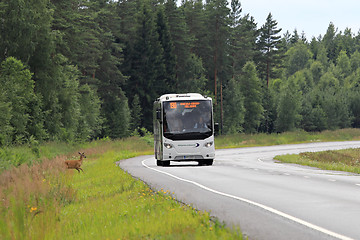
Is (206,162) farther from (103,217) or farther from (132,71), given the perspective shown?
(132,71)

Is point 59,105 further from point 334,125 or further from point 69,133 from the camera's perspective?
point 334,125

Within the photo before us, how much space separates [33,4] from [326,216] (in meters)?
38.5

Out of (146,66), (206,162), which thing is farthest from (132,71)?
(206,162)

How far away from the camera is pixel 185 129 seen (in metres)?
25.2

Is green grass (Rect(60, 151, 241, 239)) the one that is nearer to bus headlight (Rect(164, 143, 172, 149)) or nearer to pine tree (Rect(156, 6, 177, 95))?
bus headlight (Rect(164, 143, 172, 149))

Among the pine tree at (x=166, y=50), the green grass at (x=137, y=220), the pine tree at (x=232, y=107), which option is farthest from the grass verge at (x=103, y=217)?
the pine tree at (x=232, y=107)

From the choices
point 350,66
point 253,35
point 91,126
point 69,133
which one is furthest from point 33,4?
point 350,66

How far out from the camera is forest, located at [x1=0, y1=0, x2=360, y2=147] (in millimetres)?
41125

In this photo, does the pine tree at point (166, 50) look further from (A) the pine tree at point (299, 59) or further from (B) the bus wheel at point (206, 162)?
(A) the pine tree at point (299, 59)

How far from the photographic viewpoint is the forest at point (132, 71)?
41125mm

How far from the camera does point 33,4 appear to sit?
42969mm

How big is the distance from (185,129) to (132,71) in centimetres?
5295

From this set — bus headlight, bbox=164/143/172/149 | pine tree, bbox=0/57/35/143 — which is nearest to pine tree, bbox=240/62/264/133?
pine tree, bbox=0/57/35/143

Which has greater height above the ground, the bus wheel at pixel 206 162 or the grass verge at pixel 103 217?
the grass verge at pixel 103 217
